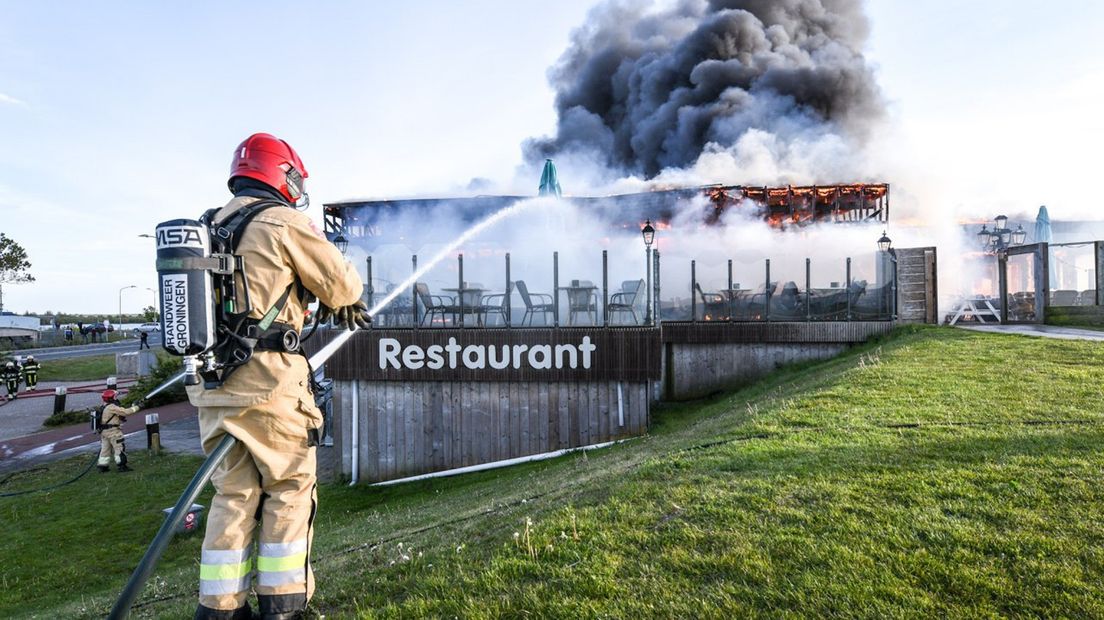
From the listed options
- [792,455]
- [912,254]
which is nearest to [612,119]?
[912,254]

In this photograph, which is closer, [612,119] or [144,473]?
[144,473]

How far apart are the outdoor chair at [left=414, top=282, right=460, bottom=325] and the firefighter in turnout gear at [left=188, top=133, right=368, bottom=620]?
729 cm

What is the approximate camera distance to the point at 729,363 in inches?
476

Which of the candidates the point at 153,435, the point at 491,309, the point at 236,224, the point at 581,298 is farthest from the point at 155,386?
the point at 236,224

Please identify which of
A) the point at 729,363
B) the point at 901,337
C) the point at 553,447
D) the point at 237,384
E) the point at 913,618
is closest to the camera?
the point at 913,618

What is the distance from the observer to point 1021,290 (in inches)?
631

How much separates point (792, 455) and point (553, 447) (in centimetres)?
611

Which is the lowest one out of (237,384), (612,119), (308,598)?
(308,598)

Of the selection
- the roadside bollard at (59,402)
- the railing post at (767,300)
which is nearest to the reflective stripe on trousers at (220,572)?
the railing post at (767,300)

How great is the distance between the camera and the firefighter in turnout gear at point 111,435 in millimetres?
11781

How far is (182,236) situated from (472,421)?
25.9 feet

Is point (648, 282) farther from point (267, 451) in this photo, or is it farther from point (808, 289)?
point (267, 451)

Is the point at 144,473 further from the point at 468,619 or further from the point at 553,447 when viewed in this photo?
the point at 468,619

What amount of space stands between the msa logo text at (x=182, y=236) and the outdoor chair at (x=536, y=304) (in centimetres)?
770
